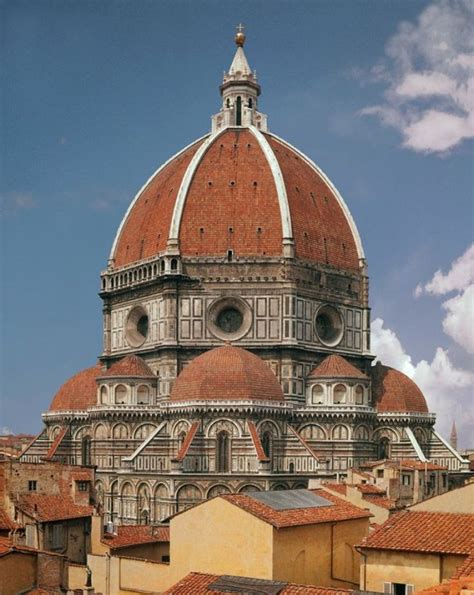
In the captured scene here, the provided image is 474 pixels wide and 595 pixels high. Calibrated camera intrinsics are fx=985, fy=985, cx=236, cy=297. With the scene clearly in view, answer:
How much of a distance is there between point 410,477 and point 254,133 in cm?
2423

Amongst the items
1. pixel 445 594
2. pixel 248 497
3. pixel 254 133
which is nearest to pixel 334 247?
pixel 254 133

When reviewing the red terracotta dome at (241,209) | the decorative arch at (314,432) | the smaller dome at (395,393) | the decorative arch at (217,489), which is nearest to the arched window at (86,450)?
the red terracotta dome at (241,209)

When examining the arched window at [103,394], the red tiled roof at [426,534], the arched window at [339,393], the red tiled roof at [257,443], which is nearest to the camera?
the red tiled roof at [426,534]

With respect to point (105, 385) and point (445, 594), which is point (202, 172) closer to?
point (105, 385)

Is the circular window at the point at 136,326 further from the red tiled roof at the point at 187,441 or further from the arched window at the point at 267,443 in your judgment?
the arched window at the point at 267,443

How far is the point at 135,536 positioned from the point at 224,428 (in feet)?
53.7

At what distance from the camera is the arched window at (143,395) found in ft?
164

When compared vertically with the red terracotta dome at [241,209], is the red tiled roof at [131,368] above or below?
below

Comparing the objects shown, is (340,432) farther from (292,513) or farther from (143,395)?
(292,513)

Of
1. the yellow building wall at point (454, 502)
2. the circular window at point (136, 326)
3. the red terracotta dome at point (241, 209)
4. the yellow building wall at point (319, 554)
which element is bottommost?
the yellow building wall at point (319, 554)

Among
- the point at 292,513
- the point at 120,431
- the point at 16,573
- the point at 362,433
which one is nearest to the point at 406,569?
Answer: the point at 292,513

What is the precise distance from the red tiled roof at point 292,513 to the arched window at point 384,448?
2747cm

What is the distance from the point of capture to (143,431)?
160 feet

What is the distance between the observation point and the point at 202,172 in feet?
182
